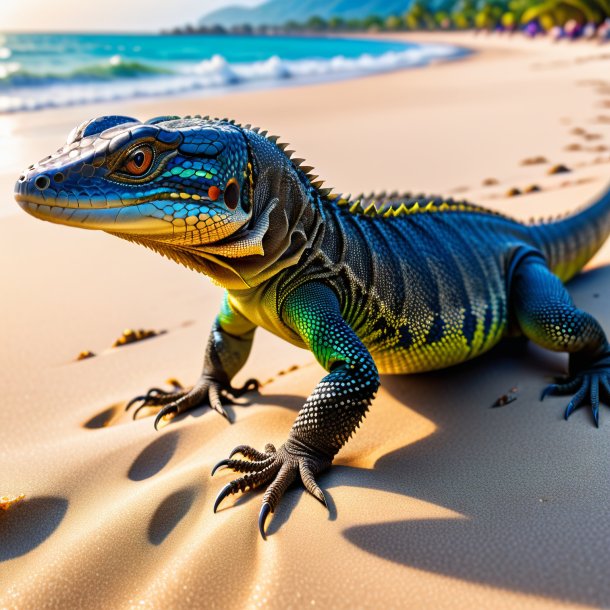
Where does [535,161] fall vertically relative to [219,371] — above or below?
below

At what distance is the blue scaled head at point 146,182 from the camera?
7.72ft

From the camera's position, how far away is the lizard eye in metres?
2.45

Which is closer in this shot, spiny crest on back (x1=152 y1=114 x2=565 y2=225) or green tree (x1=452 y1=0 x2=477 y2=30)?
spiny crest on back (x1=152 y1=114 x2=565 y2=225)

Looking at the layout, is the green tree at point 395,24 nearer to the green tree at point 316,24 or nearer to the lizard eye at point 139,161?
the green tree at point 316,24

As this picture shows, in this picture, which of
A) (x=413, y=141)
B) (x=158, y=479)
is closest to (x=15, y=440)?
(x=158, y=479)

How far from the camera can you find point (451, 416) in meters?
3.17

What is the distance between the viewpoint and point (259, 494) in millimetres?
2635

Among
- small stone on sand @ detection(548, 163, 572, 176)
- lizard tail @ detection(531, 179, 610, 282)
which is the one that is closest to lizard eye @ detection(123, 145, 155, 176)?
lizard tail @ detection(531, 179, 610, 282)

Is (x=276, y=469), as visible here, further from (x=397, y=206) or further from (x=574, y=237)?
(x=574, y=237)

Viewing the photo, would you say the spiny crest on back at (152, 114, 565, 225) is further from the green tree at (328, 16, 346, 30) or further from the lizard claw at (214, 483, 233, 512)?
the green tree at (328, 16, 346, 30)

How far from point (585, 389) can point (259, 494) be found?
66.5 inches

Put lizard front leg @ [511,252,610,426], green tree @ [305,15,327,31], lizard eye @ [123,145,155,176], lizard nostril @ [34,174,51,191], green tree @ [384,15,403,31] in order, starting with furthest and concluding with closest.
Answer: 1. green tree @ [305,15,327,31]
2. green tree @ [384,15,403,31]
3. lizard front leg @ [511,252,610,426]
4. lizard eye @ [123,145,155,176]
5. lizard nostril @ [34,174,51,191]

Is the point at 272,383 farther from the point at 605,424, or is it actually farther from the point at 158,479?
the point at 605,424

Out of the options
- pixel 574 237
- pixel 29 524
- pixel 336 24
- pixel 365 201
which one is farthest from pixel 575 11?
pixel 336 24
